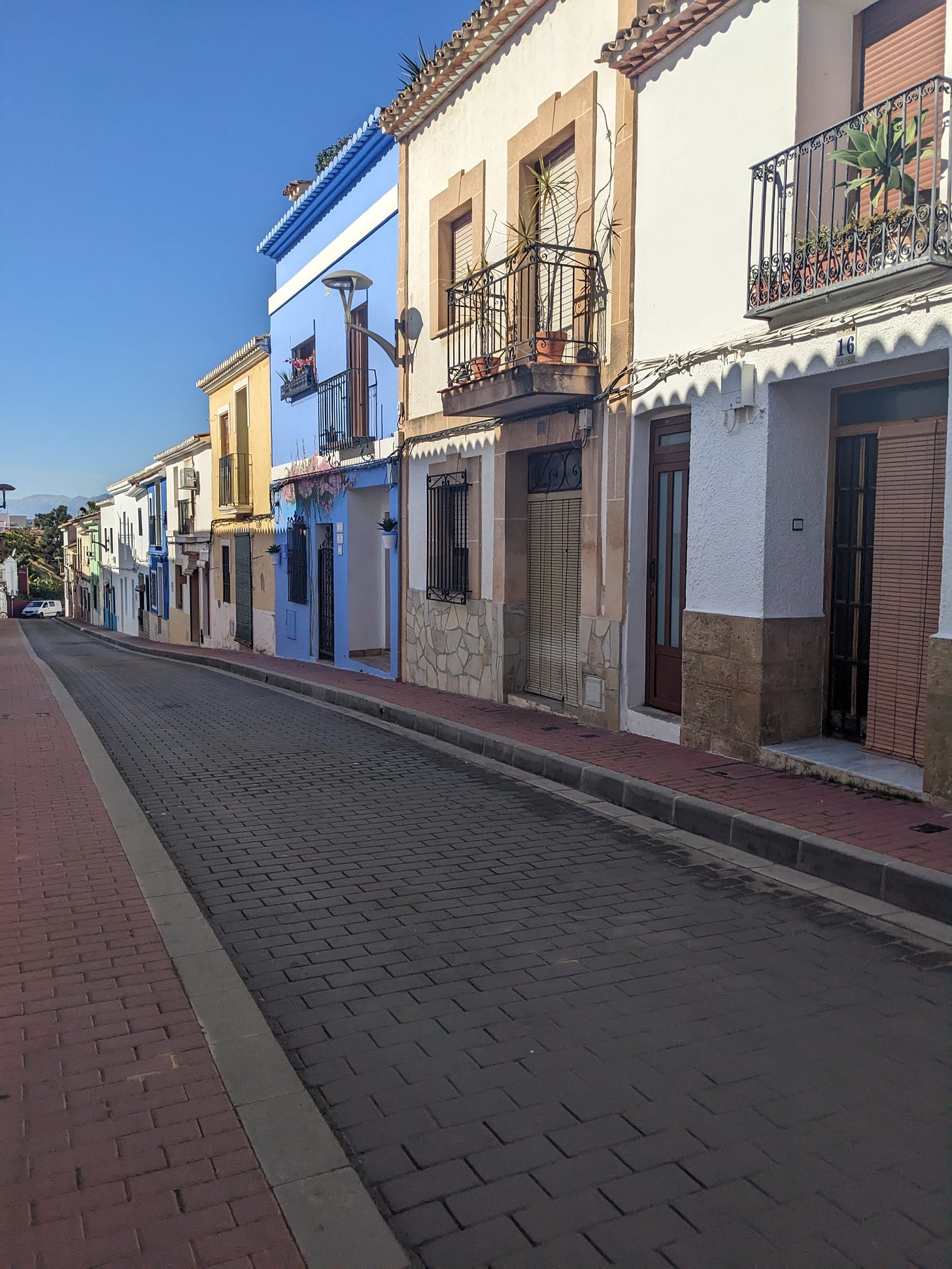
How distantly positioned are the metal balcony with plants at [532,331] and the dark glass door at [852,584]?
290 cm

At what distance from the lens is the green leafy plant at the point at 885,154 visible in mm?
6117

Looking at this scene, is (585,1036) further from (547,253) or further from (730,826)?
(547,253)

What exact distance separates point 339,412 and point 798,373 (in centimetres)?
1072

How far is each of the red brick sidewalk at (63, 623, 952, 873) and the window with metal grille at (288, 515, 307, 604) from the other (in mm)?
8166

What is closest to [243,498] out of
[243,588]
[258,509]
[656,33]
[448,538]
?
[258,509]

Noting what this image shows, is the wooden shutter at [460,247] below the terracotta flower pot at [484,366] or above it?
above

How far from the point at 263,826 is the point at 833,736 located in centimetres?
424

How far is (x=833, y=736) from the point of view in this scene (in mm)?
7773

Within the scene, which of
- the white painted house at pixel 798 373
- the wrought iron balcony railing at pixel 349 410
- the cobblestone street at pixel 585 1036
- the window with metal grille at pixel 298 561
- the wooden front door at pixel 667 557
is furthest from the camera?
the window with metal grille at pixel 298 561

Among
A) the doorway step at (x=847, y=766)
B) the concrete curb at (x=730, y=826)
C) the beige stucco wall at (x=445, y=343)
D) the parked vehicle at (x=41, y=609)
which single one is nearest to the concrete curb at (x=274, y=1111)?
the concrete curb at (x=730, y=826)

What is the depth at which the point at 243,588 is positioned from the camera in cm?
2425

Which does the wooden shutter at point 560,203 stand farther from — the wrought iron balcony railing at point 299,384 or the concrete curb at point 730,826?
the wrought iron balcony railing at point 299,384

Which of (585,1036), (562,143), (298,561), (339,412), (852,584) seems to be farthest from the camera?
(298,561)

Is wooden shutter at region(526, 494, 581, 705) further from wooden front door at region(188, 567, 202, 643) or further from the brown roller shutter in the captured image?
wooden front door at region(188, 567, 202, 643)
